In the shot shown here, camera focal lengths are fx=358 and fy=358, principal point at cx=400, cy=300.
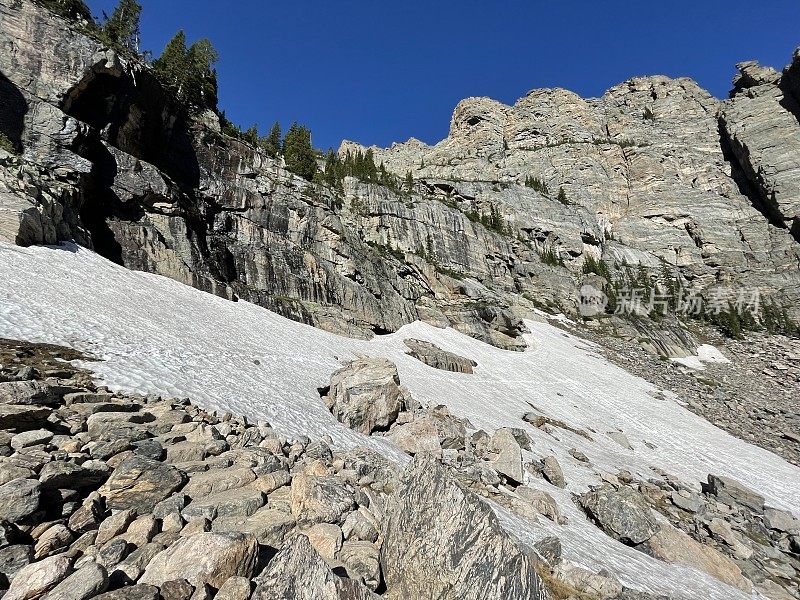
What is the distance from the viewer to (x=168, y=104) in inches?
1395

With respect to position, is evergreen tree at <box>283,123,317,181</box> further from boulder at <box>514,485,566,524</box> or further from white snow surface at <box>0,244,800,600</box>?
boulder at <box>514,485,566,524</box>

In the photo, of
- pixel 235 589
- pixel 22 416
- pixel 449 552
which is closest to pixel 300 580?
pixel 235 589

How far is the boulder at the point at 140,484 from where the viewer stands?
504 cm

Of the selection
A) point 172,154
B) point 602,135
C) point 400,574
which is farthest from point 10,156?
point 602,135

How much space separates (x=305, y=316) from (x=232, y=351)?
1351 centimetres

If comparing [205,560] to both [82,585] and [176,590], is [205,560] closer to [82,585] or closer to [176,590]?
[176,590]

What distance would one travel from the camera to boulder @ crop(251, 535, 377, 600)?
11.2 ft

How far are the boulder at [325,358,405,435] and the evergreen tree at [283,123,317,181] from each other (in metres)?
39.3

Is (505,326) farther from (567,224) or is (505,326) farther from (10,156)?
(567,224)

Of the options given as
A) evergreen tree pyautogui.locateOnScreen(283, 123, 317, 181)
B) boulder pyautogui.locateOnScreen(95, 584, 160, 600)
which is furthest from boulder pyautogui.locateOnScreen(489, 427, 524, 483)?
evergreen tree pyautogui.locateOnScreen(283, 123, 317, 181)

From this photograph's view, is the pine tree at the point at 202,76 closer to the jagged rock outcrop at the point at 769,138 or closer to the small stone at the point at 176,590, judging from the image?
the small stone at the point at 176,590

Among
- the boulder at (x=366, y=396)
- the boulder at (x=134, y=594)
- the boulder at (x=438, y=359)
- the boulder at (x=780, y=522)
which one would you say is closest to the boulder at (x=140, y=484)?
the boulder at (x=134, y=594)

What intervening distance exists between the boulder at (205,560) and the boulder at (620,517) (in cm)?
1181

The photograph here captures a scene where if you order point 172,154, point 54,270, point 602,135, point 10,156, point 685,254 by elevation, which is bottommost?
point 54,270
